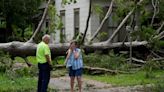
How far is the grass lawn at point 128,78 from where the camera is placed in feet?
55.8

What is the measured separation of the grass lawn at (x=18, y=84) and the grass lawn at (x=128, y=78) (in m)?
2.74

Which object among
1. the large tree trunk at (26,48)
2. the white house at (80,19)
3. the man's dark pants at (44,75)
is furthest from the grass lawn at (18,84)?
the white house at (80,19)

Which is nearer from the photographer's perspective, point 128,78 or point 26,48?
point 128,78

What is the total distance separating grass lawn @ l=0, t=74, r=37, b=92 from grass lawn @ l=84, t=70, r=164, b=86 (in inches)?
108

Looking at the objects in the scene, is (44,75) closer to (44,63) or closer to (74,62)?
(44,63)

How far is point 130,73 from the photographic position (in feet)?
65.2

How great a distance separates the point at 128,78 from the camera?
60.1 feet

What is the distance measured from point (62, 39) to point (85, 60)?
153 cm

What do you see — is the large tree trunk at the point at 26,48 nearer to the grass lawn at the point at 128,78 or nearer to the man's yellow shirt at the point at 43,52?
the grass lawn at the point at 128,78

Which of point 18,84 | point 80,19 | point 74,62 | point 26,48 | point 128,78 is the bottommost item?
point 128,78

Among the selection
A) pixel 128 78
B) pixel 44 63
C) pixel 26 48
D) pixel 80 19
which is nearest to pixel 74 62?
pixel 44 63

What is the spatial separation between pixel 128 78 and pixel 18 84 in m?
4.47

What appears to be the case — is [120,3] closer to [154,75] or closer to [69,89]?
[154,75]

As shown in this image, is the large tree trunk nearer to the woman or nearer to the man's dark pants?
the woman
